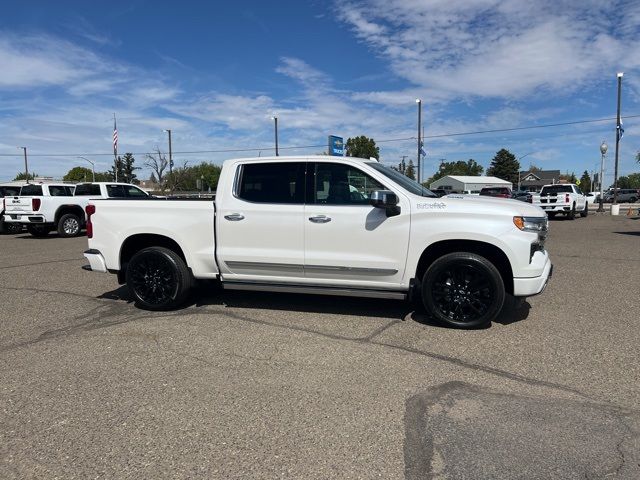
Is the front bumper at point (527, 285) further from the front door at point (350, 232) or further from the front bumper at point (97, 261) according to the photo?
the front bumper at point (97, 261)

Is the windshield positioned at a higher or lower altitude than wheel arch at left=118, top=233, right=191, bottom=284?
higher

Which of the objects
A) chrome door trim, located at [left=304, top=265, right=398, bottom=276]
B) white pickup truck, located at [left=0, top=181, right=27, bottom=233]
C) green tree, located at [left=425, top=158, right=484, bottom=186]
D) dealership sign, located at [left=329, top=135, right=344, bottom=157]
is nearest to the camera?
chrome door trim, located at [left=304, top=265, right=398, bottom=276]

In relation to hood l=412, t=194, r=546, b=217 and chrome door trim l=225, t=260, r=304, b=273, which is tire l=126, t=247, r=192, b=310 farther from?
hood l=412, t=194, r=546, b=217

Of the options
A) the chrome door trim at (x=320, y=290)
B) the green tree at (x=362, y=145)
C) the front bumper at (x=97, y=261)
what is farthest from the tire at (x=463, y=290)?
the green tree at (x=362, y=145)

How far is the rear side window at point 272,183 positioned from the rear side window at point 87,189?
13612 mm

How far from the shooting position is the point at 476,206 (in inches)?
211

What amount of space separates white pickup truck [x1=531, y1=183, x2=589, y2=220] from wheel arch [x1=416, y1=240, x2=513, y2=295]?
1941cm

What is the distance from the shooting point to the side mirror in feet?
17.5

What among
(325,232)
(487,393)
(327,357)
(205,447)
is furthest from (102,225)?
(487,393)

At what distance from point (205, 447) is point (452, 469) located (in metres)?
1.48

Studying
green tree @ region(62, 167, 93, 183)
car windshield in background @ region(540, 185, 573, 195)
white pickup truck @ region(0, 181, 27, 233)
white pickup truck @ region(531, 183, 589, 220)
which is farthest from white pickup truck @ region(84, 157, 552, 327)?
green tree @ region(62, 167, 93, 183)

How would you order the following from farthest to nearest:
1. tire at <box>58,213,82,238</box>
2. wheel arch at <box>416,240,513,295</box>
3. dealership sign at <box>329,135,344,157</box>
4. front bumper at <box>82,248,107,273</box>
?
dealership sign at <box>329,135,344,157</box> → tire at <box>58,213,82,238</box> → front bumper at <box>82,248,107,273</box> → wheel arch at <box>416,240,513,295</box>

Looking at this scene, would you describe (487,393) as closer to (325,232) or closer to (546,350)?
(546,350)

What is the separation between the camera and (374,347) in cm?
497
